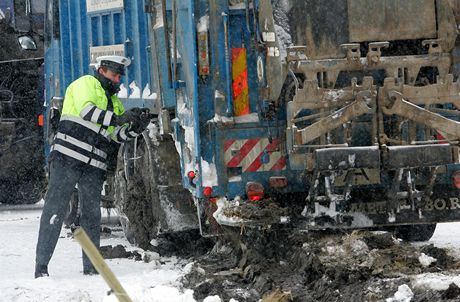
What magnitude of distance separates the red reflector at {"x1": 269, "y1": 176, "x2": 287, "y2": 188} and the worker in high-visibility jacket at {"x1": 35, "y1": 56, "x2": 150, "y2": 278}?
4.13 feet

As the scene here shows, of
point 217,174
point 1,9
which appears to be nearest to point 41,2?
point 1,9

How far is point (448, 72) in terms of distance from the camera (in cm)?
764

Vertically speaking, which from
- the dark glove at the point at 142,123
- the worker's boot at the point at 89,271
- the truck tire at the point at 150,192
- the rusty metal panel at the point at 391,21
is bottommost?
the worker's boot at the point at 89,271

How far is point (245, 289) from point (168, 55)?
212 cm

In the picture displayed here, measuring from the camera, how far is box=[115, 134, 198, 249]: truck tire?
8.88 metres

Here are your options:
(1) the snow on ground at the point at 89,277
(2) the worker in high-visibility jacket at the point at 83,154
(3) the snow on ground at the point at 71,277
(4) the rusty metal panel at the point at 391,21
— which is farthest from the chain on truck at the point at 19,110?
(4) the rusty metal panel at the point at 391,21

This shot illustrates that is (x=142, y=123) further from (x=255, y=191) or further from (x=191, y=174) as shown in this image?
(x=255, y=191)

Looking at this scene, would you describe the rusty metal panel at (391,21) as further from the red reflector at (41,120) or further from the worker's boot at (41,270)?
the red reflector at (41,120)

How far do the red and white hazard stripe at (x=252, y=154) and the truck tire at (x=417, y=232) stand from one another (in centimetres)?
192

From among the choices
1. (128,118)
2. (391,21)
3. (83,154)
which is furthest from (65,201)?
(391,21)

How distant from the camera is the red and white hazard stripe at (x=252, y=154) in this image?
25.4ft

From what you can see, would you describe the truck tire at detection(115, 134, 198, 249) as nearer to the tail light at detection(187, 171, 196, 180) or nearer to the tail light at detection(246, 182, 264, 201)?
the tail light at detection(187, 171, 196, 180)

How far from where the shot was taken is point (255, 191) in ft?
25.2

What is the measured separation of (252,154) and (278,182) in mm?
265
